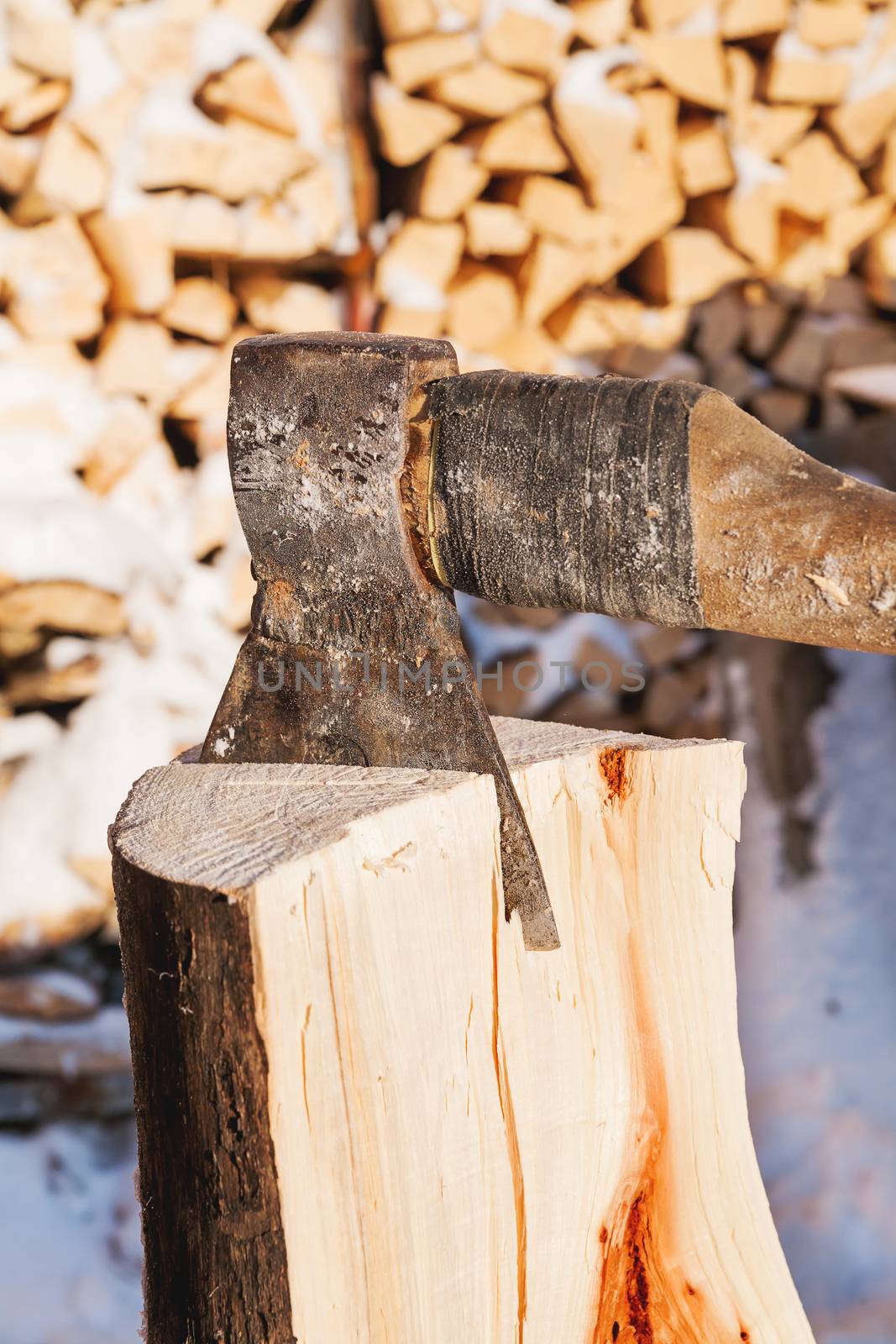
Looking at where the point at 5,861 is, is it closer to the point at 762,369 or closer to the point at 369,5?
the point at 369,5

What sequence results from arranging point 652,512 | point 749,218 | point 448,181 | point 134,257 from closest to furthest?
point 652,512 → point 134,257 → point 448,181 → point 749,218

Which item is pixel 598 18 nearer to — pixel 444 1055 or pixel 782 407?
pixel 782 407

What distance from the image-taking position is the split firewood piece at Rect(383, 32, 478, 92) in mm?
2918

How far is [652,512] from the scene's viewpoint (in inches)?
43.6

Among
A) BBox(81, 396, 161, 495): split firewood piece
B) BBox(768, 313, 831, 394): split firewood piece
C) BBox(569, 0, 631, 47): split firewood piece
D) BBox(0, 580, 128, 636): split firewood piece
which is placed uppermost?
BBox(569, 0, 631, 47): split firewood piece

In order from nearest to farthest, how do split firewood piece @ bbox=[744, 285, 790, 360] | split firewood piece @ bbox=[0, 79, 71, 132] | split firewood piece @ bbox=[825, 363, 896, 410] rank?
split firewood piece @ bbox=[0, 79, 71, 132] < split firewood piece @ bbox=[825, 363, 896, 410] < split firewood piece @ bbox=[744, 285, 790, 360]

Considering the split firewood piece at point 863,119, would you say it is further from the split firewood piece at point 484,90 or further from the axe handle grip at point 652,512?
the axe handle grip at point 652,512

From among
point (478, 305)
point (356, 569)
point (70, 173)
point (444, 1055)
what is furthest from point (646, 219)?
point (444, 1055)

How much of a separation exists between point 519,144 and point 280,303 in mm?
714

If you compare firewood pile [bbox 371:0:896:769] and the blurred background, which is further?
firewood pile [bbox 371:0:896:769]

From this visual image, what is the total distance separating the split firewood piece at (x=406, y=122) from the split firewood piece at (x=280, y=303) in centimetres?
39

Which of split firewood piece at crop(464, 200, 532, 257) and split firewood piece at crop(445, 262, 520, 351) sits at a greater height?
split firewood piece at crop(464, 200, 532, 257)

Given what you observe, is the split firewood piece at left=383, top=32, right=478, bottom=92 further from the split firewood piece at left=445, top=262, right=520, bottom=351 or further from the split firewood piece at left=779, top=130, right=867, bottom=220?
the split firewood piece at left=779, top=130, right=867, bottom=220

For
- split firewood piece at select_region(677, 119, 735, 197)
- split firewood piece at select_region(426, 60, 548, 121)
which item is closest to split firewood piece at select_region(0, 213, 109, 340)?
split firewood piece at select_region(426, 60, 548, 121)
